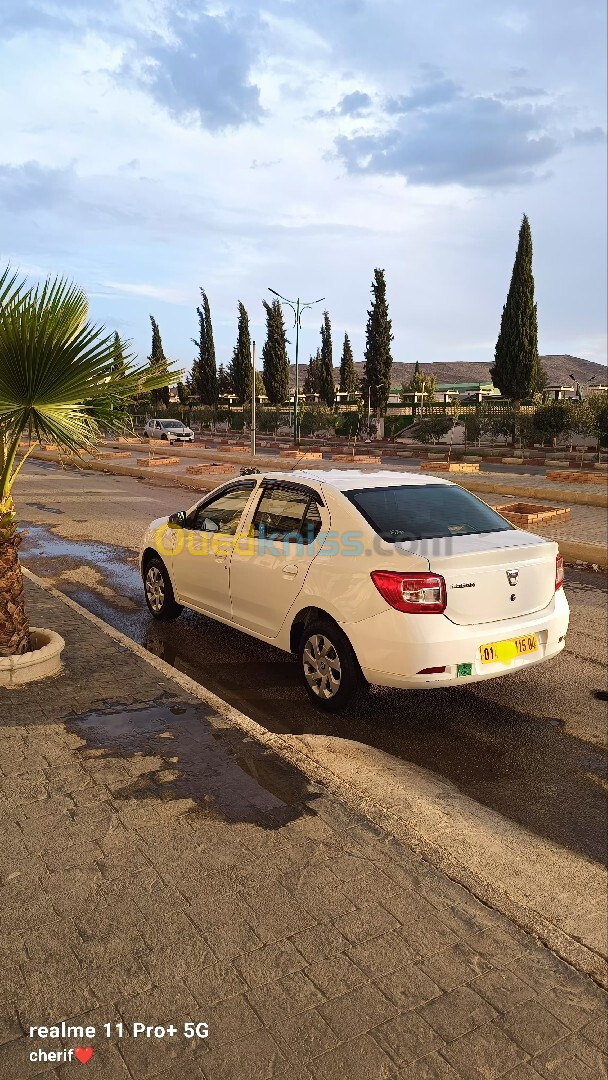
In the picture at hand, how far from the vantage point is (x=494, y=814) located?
3834mm

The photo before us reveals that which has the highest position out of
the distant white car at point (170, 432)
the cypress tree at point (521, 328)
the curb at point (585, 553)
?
the cypress tree at point (521, 328)

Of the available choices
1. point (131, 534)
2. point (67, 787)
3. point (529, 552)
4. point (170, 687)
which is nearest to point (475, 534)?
point (529, 552)

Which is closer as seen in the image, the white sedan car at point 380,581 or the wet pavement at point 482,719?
the wet pavement at point 482,719

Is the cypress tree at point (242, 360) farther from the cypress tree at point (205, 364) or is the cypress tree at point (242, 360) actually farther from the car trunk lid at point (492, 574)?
the car trunk lid at point (492, 574)

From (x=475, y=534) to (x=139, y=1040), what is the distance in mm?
Result: 3562

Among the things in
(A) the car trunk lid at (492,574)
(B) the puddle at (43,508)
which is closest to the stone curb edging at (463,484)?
(B) the puddle at (43,508)

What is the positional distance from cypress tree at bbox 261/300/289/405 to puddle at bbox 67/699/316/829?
202 feet

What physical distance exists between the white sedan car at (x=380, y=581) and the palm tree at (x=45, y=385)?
1.34 meters

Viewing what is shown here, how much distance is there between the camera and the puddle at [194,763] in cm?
362

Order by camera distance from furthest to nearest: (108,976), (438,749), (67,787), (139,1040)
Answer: (438,749)
(67,787)
(108,976)
(139,1040)

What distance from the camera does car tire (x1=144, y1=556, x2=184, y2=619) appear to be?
705 cm

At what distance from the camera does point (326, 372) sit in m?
70.9

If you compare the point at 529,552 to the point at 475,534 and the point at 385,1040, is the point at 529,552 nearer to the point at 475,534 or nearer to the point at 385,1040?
the point at 475,534

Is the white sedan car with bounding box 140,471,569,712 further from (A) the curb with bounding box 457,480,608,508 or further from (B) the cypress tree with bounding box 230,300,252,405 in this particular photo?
(B) the cypress tree with bounding box 230,300,252,405
